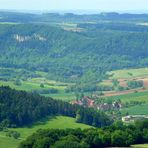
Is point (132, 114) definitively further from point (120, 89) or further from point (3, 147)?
point (3, 147)

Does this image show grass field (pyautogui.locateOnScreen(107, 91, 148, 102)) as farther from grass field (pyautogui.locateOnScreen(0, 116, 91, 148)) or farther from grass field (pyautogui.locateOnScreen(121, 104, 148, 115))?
grass field (pyautogui.locateOnScreen(0, 116, 91, 148))

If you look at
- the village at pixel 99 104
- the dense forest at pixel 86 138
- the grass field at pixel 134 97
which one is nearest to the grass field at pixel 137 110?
the village at pixel 99 104

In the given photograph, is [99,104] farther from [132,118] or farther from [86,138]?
[86,138]

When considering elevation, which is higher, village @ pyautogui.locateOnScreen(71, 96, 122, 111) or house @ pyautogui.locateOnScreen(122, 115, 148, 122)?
house @ pyautogui.locateOnScreen(122, 115, 148, 122)

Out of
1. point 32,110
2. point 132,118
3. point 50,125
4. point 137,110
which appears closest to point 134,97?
point 137,110

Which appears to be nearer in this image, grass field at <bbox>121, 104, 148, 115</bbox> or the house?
the house

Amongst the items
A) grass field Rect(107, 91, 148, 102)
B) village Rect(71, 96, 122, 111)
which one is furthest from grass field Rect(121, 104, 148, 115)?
grass field Rect(107, 91, 148, 102)
